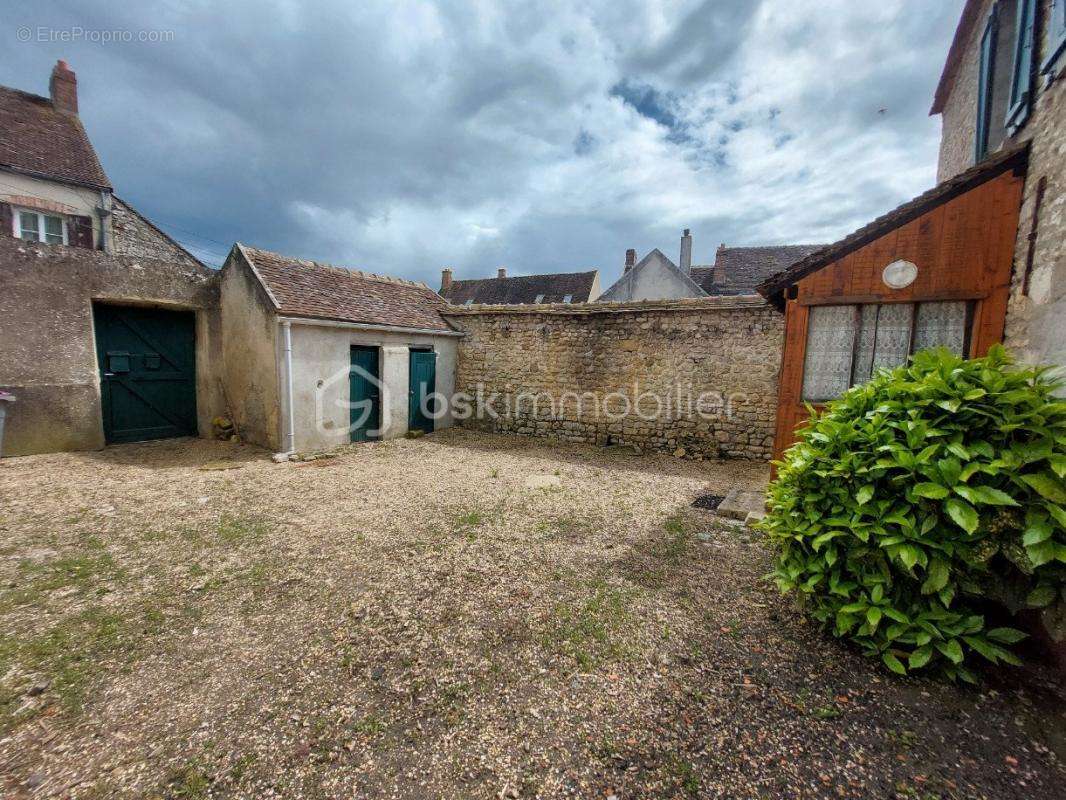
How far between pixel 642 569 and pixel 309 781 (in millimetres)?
2984

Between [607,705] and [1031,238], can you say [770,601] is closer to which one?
[607,705]

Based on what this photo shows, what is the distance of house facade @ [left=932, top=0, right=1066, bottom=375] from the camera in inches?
134

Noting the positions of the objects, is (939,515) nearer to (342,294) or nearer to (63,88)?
(342,294)

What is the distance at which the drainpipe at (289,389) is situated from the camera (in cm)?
801

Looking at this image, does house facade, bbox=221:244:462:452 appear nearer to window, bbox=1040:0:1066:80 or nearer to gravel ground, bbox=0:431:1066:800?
gravel ground, bbox=0:431:1066:800

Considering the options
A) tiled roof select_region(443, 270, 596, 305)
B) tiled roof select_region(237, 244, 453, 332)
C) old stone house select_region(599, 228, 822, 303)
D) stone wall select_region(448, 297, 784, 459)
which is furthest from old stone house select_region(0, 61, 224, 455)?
tiled roof select_region(443, 270, 596, 305)

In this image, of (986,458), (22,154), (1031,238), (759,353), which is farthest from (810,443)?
Result: (22,154)

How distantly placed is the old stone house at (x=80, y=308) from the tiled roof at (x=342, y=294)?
1745mm

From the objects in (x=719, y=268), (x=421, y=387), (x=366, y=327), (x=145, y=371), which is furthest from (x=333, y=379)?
(x=719, y=268)

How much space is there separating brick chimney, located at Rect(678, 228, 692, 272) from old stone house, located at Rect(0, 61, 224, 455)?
20.5m

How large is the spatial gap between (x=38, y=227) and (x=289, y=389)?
33.0ft

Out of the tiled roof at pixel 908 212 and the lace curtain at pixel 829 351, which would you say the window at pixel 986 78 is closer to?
the tiled roof at pixel 908 212

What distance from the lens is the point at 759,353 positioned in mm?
8523

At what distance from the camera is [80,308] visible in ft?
24.2
